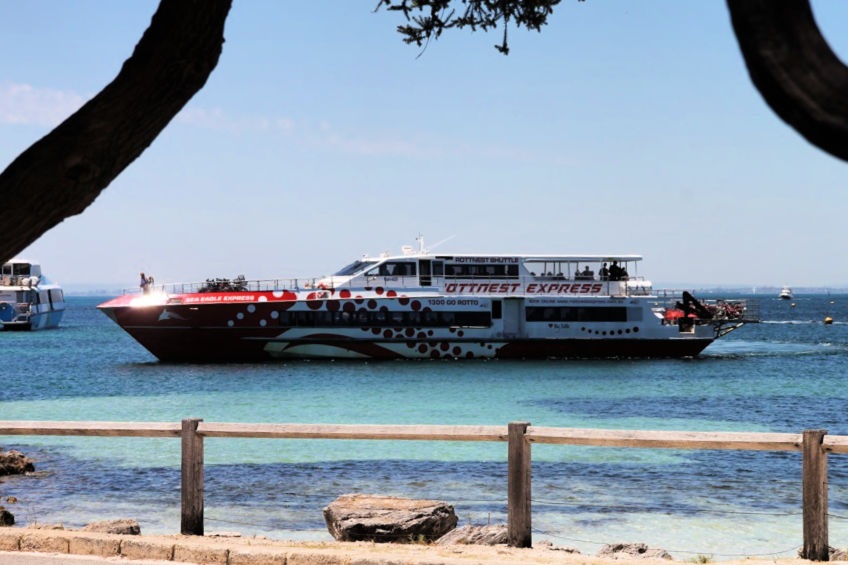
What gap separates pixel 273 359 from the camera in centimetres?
4681

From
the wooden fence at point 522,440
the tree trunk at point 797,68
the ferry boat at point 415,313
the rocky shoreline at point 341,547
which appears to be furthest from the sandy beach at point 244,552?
the ferry boat at point 415,313

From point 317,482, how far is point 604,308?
31231mm

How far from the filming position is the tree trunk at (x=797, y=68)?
116 inches

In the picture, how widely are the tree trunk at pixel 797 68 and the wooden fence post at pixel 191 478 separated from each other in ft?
20.6

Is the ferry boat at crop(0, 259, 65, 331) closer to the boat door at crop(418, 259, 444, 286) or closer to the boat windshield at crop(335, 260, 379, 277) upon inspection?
the boat windshield at crop(335, 260, 379, 277)

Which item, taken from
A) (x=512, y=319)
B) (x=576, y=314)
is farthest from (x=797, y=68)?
(x=576, y=314)

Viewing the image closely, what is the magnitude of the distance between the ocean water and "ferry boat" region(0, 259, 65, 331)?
4985 centimetres

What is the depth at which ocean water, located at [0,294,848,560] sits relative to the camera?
14.6 metres

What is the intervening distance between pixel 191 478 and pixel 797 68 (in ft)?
22.4

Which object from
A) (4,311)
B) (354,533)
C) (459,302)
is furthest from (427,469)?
(4,311)

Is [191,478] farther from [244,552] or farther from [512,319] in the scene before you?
[512,319]

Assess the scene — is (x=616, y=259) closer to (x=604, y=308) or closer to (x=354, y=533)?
(x=604, y=308)

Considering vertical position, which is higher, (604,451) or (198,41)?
(198,41)

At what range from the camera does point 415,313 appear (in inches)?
1810
